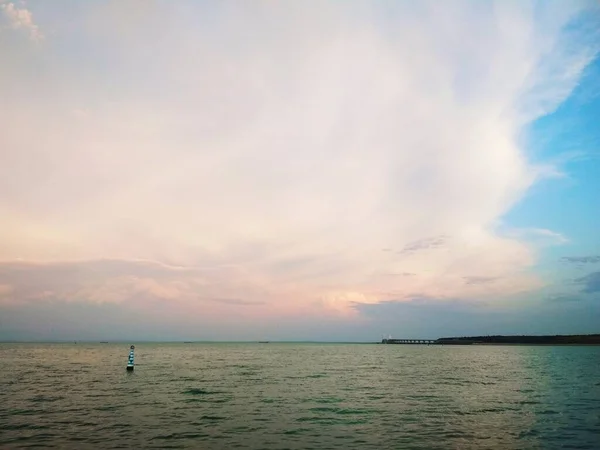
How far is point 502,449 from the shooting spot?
2181 centimetres

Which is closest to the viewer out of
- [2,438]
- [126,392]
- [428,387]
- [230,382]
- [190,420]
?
[2,438]

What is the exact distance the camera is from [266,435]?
80.3 feet

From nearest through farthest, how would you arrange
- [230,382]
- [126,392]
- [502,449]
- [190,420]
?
[502,449] → [190,420] → [126,392] → [230,382]

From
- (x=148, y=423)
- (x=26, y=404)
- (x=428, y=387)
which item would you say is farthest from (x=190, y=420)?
(x=428, y=387)

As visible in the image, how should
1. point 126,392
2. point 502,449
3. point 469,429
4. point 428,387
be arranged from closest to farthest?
point 502,449, point 469,429, point 126,392, point 428,387

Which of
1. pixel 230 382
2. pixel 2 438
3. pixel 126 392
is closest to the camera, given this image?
pixel 2 438

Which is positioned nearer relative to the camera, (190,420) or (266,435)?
(266,435)

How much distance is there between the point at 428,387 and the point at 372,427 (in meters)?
24.4

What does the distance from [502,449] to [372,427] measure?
25.5 feet

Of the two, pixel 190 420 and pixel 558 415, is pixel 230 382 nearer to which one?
pixel 190 420

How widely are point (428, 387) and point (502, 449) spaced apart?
27701 mm

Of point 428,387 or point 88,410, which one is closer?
point 88,410

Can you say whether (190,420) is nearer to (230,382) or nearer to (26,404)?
(26,404)

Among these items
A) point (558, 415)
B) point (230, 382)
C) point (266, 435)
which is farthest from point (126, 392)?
point (558, 415)
